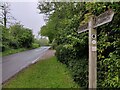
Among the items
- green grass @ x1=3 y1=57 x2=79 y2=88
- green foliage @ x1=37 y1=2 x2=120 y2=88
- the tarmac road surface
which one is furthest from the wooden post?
the tarmac road surface

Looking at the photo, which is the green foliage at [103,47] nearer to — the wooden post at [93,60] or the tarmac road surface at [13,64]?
the wooden post at [93,60]

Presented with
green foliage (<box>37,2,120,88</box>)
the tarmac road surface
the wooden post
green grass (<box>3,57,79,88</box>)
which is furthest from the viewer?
the tarmac road surface

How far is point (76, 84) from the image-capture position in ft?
32.5

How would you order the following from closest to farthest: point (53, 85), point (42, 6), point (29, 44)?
point (53, 85) → point (42, 6) → point (29, 44)

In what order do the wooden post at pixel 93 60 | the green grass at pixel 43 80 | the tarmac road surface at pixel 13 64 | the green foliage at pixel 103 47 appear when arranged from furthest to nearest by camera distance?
the tarmac road surface at pixel 13 64, the green grass at pixel 43 80, the green foliage at pixel 103 47, the wooden post at pixel 93 60

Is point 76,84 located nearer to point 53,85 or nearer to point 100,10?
point 53,85

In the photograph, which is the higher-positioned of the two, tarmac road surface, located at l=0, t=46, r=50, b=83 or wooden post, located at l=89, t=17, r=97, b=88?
wooden post, located at l=89, t=17, r=97, b=88

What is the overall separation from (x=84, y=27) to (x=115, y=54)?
33.9 inches

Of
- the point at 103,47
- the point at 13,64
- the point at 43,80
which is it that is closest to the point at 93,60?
the point at 103,47

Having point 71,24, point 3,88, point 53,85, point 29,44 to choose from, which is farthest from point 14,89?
point 29,44

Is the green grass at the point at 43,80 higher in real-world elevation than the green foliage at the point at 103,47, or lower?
lower

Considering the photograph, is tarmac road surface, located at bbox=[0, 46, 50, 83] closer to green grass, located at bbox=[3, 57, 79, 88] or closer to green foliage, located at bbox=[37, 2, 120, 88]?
green grass, located at bbox=[3, 57, 79, 88]

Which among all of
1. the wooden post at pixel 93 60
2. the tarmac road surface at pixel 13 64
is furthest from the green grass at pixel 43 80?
the wooden post at pixel 93 60

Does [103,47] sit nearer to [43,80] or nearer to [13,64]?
[43,80]
